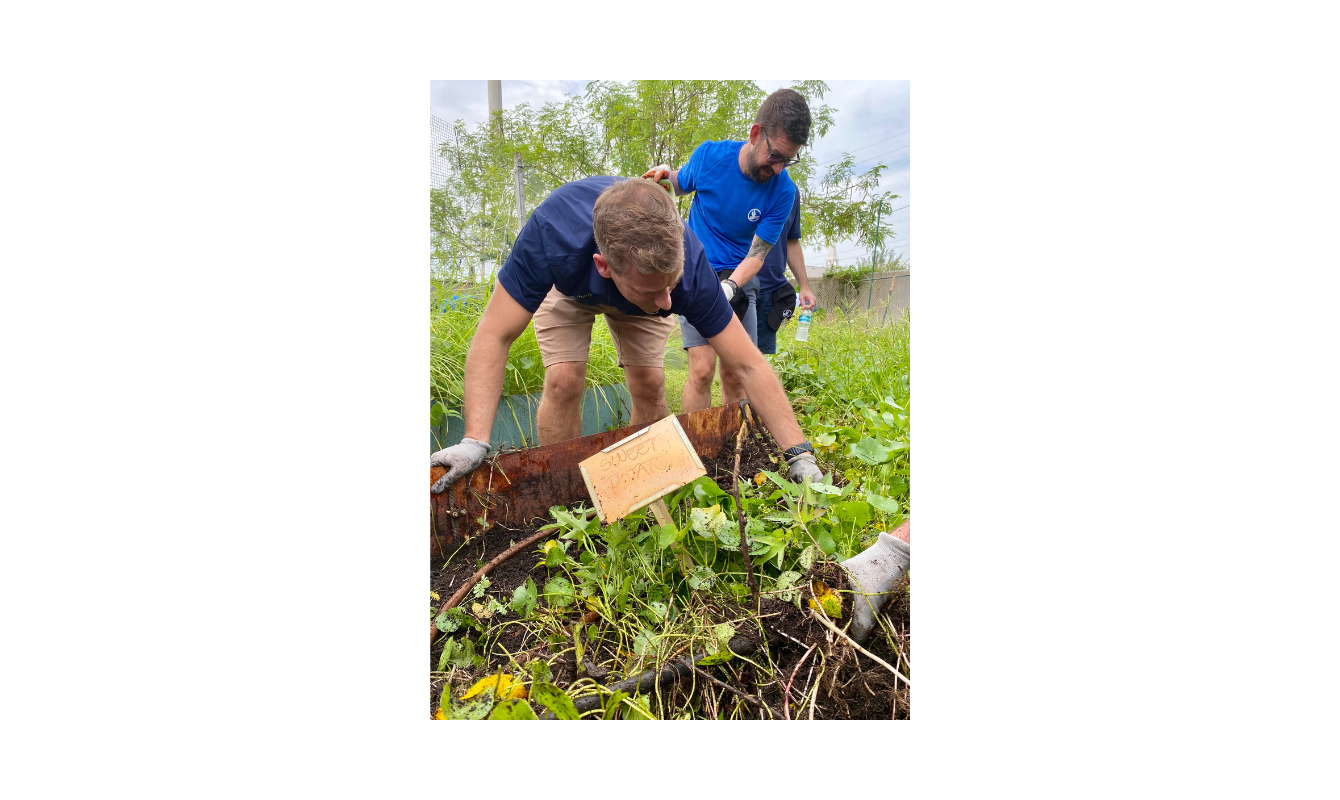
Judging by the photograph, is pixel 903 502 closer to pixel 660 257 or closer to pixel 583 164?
pixel 660 257

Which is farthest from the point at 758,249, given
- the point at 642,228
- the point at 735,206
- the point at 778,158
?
the point at 642,228

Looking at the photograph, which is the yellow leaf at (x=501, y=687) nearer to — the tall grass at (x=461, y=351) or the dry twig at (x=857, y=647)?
the dry twig at (x=857, y=647)

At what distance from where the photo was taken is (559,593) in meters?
1.21

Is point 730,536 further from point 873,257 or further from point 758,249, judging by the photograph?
point 758,249

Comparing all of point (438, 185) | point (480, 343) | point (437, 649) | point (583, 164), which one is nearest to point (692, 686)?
point (437, 649)

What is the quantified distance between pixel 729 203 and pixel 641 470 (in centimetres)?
150

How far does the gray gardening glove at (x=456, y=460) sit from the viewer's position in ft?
4.74

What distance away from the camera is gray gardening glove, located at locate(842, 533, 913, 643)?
3.41ft

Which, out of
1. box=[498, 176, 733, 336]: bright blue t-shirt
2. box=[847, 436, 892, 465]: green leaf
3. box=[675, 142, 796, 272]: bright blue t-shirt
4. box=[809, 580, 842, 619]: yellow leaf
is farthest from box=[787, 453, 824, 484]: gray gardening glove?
box=[675, 142, 796, 272]: bright blue t-shirt

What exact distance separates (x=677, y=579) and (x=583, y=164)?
124 centimetres

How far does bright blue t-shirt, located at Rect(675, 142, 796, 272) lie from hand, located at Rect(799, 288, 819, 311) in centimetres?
32

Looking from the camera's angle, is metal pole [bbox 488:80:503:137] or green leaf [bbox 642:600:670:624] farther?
metal pole [bbox 488:80:503:137]

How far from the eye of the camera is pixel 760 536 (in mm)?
1167

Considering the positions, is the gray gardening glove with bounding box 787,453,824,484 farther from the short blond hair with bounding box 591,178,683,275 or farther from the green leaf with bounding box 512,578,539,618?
the green leaf with bounding box 512,578,539,618
